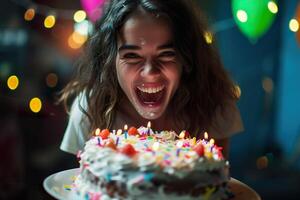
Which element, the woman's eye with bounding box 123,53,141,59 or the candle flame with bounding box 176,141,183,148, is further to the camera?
the woman's eye with bounding box 123,53,141,59

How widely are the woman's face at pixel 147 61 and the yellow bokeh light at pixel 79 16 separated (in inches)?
53.5

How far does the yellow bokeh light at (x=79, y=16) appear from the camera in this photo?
285cm

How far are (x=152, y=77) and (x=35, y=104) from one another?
1508 mm

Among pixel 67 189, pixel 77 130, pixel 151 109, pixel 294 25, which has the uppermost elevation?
pixel 294 25

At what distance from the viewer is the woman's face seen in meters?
1.46

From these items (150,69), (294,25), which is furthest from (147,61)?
(294,25)

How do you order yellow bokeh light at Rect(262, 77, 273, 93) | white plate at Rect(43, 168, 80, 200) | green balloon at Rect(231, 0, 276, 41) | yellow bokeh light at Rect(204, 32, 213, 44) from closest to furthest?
1. white plate at Rect(43, 168, 80, 200)
2. yellow bokeh light at Rect(204, 32, 213, 44)
3. green balloon at Rect(231, 0, 276, 41)
4. yellow bokeh light at Rect(262, 77, 273, 93)

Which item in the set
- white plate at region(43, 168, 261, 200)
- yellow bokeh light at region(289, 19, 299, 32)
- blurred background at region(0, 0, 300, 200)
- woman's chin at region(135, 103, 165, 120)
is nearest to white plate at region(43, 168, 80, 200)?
white plate at region(43, 168, 261, 200)

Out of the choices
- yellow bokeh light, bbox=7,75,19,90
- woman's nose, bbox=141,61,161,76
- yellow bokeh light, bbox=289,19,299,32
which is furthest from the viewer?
yellow bokeh light, bbox=289,19,299,32

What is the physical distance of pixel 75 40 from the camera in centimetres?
289

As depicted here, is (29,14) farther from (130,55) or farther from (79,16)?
(130,55)

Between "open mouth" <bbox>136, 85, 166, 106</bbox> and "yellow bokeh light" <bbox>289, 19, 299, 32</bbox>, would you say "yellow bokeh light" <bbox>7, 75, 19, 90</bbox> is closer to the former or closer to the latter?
"open mouth" <bbox>136, 85, 166, 106</bbox>

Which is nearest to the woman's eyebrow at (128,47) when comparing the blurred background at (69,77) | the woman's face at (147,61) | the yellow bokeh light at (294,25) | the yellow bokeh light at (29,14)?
the woman's face at (147,61)

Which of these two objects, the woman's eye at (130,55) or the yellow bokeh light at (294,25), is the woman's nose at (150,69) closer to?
the woman's eye at (130,55)
